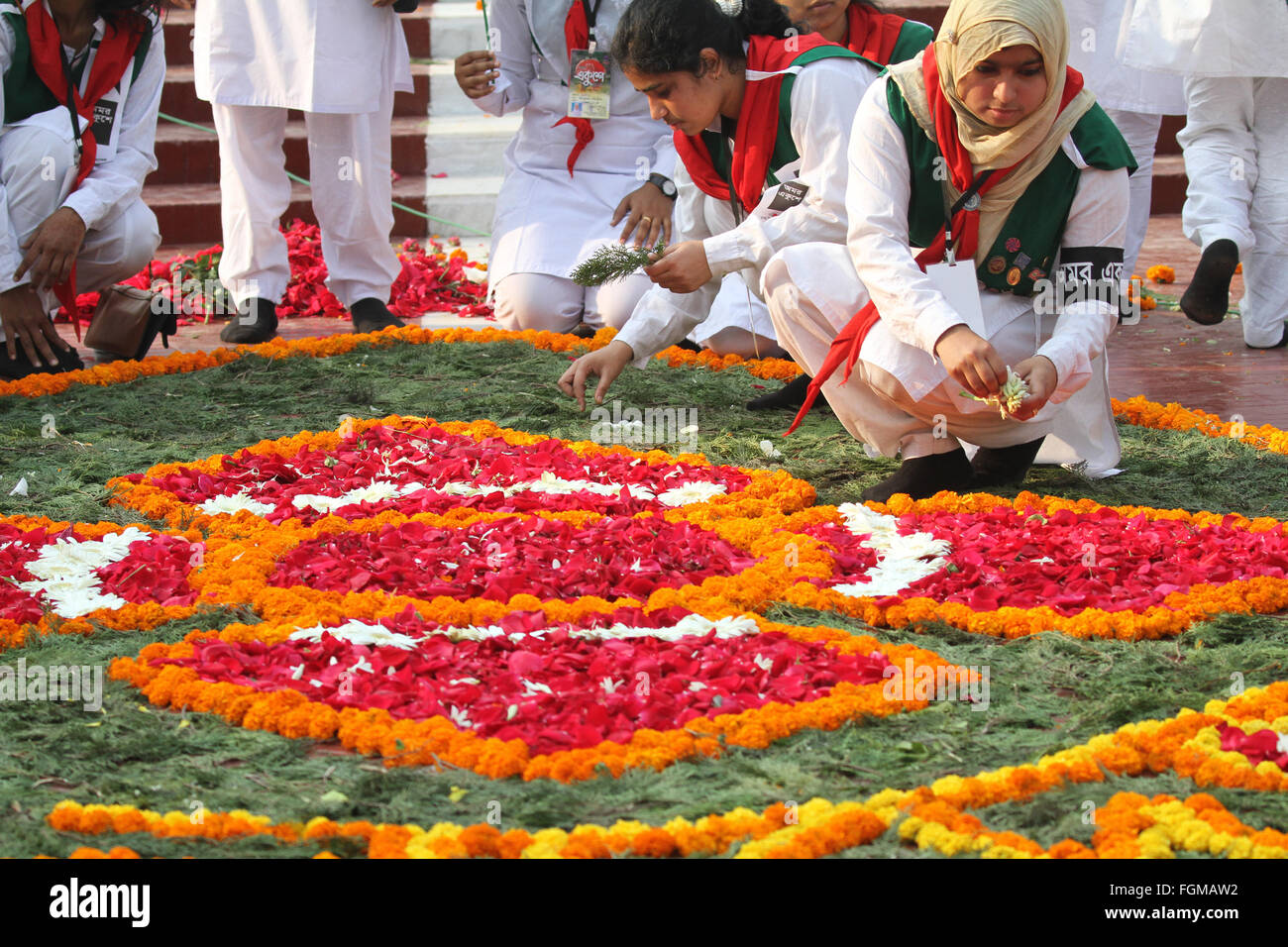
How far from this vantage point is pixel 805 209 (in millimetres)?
3797

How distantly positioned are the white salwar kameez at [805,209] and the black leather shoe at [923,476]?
0.71m

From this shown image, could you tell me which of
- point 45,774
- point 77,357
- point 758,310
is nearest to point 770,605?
point 45,774

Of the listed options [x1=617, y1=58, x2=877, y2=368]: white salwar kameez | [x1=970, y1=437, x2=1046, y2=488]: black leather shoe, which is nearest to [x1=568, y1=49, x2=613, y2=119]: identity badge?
[x1=617, y1=58, x2=877, y2=368]: white salwar kameez

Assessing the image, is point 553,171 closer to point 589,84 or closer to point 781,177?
point 589,84

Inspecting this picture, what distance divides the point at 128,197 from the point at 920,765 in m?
4.10

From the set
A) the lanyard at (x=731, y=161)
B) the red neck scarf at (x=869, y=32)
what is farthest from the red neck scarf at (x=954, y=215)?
the red neck scarf at (x=869, y=32)

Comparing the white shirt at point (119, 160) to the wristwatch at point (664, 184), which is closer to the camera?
the white shirt at point (119, 160)

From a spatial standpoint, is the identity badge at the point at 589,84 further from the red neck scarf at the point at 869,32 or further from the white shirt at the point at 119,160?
the white shirt at the point at 119,160

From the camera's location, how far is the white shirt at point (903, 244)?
121 inches

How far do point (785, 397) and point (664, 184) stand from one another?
4.15 feet

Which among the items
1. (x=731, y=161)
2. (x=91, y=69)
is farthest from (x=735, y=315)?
(x=91, y=69)

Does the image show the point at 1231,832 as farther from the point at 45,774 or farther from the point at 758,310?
the point at 758,310

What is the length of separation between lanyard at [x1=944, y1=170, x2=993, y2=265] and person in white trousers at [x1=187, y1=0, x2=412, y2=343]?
2880mm

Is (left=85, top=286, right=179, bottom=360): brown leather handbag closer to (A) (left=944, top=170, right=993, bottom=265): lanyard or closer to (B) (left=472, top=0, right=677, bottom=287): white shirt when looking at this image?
(B) (left=472, top=0, right=677, bottom=287): white shirt
